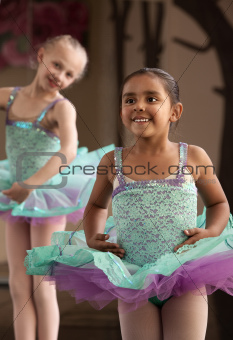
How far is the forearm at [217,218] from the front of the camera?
0.70 m

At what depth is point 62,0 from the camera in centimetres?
115

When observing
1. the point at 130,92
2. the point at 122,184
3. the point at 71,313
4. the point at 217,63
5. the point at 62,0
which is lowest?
the point at 71,313

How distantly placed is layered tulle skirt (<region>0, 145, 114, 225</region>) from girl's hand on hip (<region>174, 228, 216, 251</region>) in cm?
33

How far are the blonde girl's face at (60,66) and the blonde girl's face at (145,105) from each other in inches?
11.7

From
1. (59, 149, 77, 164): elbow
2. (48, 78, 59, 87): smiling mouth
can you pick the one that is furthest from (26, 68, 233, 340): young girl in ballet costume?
(48, 78, 59, 87): smiling mouth

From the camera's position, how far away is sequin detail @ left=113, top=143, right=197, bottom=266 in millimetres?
684

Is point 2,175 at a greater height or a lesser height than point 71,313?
greater

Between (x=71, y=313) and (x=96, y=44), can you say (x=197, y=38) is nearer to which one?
(x=96, y=44)

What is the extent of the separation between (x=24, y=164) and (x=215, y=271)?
0.53m

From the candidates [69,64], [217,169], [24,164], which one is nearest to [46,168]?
[24,164]

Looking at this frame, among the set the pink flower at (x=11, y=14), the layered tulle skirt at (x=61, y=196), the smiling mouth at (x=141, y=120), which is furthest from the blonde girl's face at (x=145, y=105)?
the pink flower at (x=11, y=14)

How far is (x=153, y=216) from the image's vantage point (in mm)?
689

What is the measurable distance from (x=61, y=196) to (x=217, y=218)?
0.40m

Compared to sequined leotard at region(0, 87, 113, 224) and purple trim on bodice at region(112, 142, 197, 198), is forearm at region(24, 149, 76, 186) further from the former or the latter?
purple trim on bodice at region(112, 142, 197, 198)
